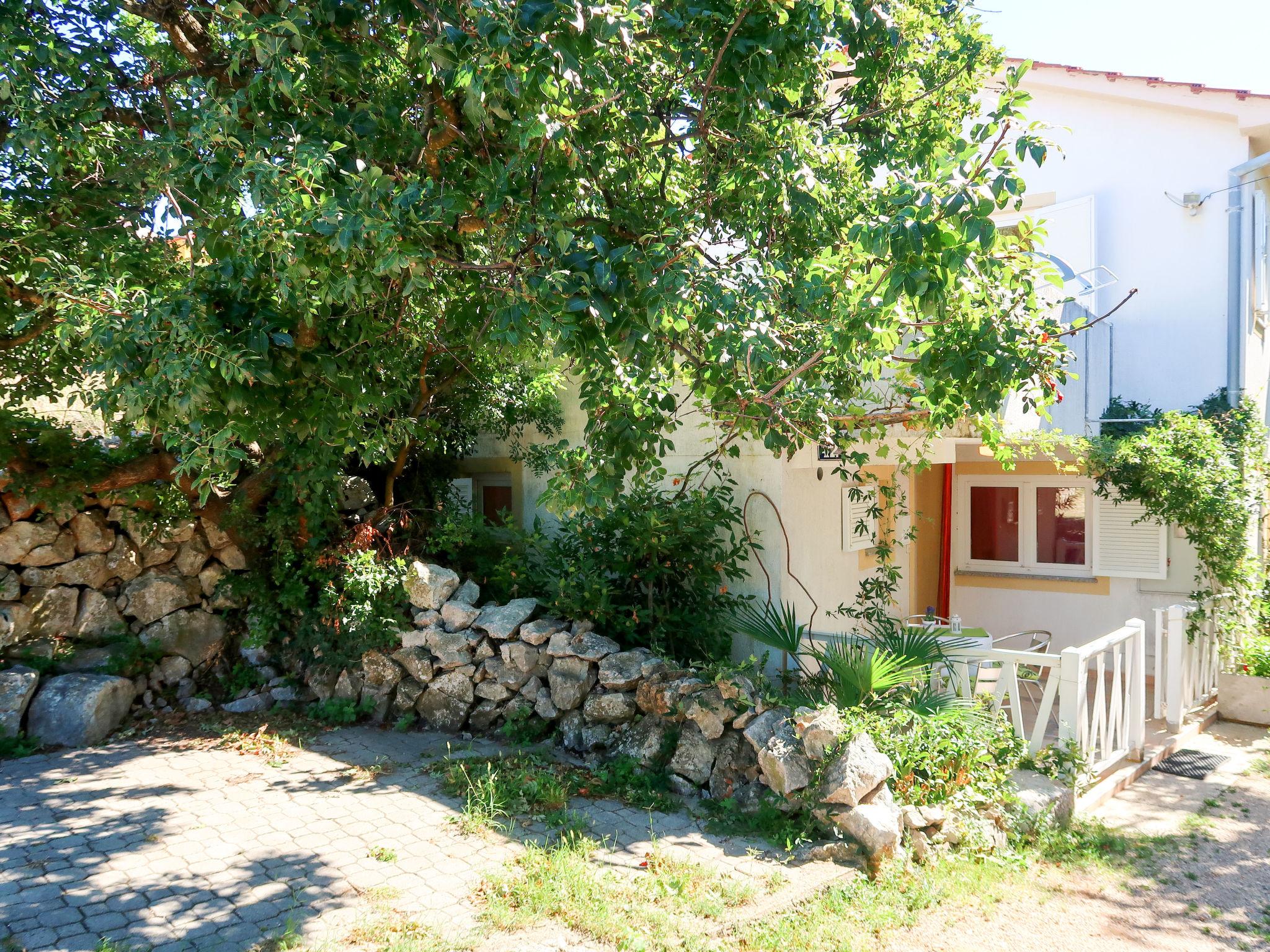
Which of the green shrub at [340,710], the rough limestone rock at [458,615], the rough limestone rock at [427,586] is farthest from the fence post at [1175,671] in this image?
the green shrub at [340,710]

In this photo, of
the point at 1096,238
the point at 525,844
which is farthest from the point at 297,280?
the point at 1096,238

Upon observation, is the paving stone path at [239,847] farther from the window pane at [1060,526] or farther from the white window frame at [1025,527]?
the window pane at [1060,526]

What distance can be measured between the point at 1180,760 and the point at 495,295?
6.69 m

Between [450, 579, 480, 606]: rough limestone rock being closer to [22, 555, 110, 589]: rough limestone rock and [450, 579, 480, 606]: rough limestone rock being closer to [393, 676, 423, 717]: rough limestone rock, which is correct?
[393, 676, 423, 717]: rough limestone rock

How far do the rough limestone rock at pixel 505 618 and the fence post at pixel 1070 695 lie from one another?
398 cm

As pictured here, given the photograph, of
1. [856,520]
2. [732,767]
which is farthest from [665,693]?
[856,520]

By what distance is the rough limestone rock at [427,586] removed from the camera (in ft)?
24.3

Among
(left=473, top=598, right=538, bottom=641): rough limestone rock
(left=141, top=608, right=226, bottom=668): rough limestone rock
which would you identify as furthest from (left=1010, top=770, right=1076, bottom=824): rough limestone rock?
(left=141, top=608, right=226, bottom=668): rough limestone rock

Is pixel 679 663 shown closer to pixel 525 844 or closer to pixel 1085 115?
pixel 525 844

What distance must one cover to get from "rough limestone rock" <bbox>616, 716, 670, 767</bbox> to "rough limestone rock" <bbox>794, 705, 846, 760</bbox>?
1179mm

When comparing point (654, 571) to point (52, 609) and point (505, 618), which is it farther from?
point (52, 609)

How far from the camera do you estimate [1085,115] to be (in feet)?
35.1

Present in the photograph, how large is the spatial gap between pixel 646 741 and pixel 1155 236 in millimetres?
8702

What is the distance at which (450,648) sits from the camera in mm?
7145
